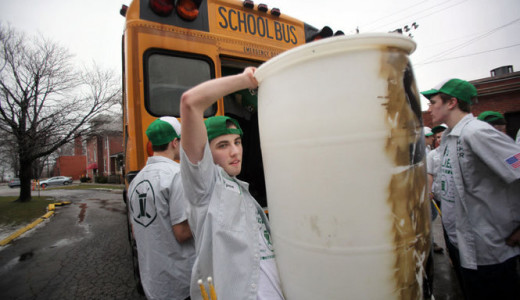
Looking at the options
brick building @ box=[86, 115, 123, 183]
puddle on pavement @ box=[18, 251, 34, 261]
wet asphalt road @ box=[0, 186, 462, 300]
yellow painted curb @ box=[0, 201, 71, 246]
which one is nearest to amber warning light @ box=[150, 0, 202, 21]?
wet asphalt road @ box=[0, 186, 462, 300]

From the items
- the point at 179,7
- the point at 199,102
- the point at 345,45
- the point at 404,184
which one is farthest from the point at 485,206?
the point at 179,7

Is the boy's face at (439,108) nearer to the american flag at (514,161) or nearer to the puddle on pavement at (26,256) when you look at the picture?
the american flag at (514,161)

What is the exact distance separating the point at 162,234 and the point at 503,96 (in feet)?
53.5

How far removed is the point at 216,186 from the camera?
1110 mm

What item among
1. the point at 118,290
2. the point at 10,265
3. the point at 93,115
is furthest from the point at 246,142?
the point at 93,115

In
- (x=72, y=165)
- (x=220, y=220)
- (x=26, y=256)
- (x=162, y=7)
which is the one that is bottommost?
(x=26, y=256)

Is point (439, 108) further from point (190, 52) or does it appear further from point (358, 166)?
point (190, 52)

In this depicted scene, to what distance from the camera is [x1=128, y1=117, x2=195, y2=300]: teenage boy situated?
1613mm

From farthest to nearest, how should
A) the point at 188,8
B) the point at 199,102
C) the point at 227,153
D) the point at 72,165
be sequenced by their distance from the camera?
the point at 72,165 → the point at 188,8 → the point at 227,153 → the point at 199,102

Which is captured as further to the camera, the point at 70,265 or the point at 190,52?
the point at 70,265

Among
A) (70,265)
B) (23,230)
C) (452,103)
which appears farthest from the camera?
(23,230)

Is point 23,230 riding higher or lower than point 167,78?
lower

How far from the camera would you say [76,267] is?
419cm

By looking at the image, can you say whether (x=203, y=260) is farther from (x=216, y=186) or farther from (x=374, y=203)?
(x=374, y=203)
